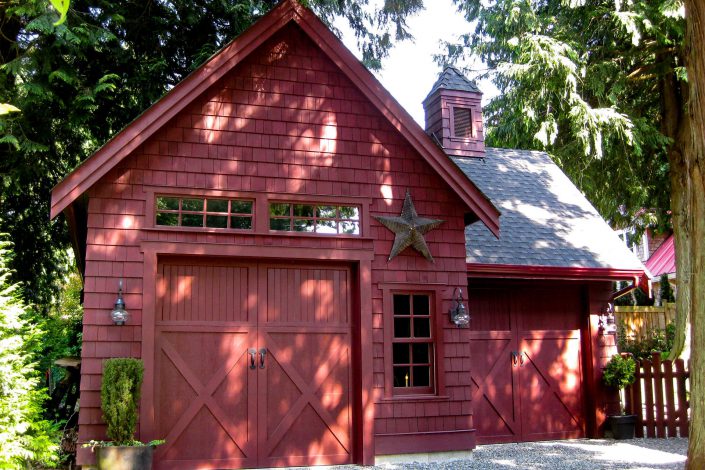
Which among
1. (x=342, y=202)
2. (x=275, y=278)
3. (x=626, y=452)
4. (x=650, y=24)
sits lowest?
(x=626, y=452)

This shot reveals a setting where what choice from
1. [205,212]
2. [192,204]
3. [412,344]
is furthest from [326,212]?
[412,344]

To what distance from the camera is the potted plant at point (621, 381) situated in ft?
36.8

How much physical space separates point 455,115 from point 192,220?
6578mm

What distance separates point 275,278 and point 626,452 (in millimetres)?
5399

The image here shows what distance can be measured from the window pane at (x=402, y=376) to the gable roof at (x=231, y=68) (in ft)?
7.50

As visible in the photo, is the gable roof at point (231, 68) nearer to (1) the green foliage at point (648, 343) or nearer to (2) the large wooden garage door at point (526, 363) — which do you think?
(2) the large wooden garage door at point (526, 363)

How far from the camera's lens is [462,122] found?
45.2 feet

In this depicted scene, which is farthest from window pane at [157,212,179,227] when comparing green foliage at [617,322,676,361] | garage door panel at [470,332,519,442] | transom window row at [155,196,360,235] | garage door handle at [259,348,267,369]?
green foliage at [617,322,676,361]

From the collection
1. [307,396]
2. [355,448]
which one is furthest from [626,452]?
[307,396]

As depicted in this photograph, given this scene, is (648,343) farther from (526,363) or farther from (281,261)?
(281,261)

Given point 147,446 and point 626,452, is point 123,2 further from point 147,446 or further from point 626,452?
point 626,452

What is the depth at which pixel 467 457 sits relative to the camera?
945 centimetres

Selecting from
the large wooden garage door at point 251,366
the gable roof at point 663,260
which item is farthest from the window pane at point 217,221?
the gable roof at point 663,260

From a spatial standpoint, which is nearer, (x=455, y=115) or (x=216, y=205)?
(x=216, y=205)
